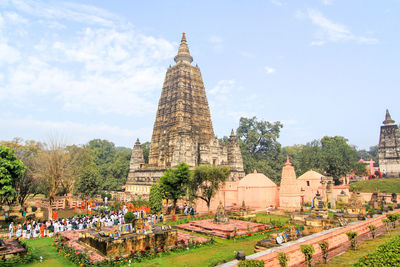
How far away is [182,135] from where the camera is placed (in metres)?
35.2

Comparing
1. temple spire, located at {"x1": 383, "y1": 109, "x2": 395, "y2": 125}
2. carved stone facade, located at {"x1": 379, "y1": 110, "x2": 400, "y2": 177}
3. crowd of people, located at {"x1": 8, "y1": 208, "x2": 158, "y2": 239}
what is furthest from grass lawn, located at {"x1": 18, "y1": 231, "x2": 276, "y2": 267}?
temple spire, located at {"x1": 383, "y1": 109, "x2": 395, "y2": 125}

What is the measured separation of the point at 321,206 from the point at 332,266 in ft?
39.9

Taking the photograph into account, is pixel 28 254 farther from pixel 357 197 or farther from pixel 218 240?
pixel 357 197

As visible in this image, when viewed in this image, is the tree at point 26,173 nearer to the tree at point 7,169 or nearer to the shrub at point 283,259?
the tree at point 7,169

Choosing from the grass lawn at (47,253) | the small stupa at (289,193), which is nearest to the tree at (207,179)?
the small stupa at (289,193)

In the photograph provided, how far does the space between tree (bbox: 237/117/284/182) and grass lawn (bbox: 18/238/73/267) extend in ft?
128

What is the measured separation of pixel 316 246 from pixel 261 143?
1826 inches

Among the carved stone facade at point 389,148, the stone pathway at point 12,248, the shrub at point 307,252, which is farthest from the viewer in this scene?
the carved stone facade at point 389,148

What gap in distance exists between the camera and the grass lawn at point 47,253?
38.4ft

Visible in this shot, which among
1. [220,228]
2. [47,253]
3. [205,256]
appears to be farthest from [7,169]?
[205,256]

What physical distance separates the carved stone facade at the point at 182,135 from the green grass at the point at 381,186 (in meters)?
17.9

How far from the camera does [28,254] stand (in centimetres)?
1214

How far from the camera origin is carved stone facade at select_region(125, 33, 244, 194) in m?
36.5

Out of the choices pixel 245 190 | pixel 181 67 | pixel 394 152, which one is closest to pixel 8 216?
pixel 245 190
